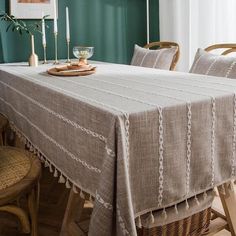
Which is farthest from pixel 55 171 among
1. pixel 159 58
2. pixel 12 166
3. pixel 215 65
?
pixel 159 58

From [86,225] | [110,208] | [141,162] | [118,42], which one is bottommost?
[86,225]

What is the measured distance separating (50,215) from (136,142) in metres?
1.11

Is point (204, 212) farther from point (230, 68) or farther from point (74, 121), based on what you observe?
point (230, 68)

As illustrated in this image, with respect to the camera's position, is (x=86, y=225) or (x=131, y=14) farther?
(x=131, y=14)

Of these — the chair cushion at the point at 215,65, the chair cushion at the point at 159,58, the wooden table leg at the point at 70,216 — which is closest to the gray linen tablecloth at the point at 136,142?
the wooden table leg at the point at 70,216

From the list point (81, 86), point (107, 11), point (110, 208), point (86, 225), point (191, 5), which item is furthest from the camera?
point (107, 11)

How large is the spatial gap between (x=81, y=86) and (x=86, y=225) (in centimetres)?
75

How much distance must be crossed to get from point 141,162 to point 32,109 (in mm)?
708

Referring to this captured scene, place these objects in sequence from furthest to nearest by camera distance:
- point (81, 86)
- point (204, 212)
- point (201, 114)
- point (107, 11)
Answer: point (107, 11) < point (81, 86) < point (204, 212) < point (201, 114)

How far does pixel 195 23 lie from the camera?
2885mm

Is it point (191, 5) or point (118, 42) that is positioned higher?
point (191, 5)

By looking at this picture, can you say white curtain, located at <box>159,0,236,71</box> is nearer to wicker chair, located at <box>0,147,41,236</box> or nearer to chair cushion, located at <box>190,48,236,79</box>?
chair cushion, located at <box>190,48,236,79</box>

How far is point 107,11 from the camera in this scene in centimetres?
315

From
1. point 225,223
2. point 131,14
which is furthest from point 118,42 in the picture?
point 225,223
